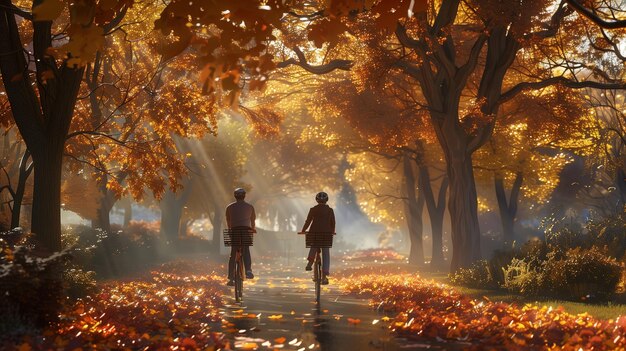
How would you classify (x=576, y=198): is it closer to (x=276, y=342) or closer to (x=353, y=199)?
(x=353, y=199)

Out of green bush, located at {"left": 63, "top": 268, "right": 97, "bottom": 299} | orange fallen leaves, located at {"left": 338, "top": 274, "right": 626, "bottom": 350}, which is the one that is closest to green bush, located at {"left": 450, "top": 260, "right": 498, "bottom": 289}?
orange fallen leaves, located at {"left": 338, "top": 274, "right": 626, "bottom": 350}

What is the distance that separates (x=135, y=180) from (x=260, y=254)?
49.9 meters

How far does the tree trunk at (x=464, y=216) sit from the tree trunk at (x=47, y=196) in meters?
12.5

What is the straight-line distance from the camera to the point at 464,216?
2356 centimetres

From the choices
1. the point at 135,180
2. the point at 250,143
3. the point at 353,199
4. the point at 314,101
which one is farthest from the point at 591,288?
the point at 353,199

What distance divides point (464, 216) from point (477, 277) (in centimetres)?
319

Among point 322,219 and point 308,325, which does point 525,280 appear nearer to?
point 322,219

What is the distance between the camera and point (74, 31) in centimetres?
850

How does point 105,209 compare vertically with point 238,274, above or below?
above

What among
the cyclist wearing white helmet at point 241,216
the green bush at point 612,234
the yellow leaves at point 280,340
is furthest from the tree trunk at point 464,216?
the yellow leaves at point 280,340

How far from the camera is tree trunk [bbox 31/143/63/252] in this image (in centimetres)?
1382

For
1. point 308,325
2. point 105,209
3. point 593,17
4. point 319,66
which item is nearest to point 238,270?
point 308,325

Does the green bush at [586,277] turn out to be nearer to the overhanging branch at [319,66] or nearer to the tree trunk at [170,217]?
the overhanging branch at [319,66]

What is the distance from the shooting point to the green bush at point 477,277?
792 inches
